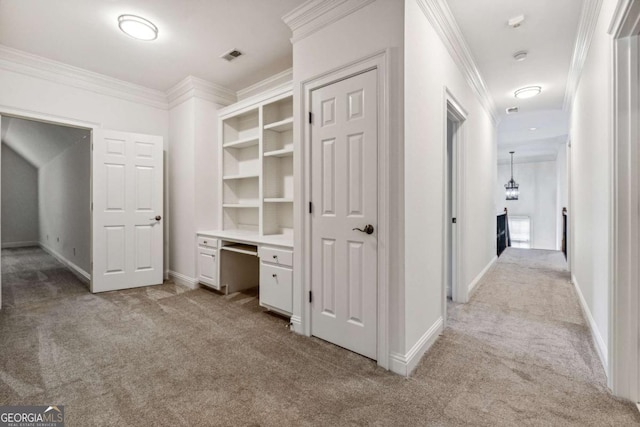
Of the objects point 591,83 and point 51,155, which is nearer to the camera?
point 591,83

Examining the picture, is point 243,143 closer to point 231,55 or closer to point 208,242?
point 231,55

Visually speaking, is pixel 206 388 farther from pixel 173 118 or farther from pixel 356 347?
pixel 173 118

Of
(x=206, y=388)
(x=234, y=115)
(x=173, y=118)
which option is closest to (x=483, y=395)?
(x=206, y=388)

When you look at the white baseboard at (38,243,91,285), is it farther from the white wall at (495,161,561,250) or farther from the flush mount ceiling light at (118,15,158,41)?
the white wall at (495,161,561,250)

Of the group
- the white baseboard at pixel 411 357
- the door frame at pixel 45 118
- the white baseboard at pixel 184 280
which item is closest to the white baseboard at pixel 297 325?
the white baseboard at pixel 411 357

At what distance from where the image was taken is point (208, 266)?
370 cm

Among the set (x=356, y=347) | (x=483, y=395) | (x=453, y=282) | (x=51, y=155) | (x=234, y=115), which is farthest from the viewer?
(x=51, y=155)

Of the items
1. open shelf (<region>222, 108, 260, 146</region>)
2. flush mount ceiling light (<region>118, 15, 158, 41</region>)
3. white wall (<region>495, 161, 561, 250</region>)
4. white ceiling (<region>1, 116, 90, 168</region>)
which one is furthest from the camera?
white wall (<region>495, 161, 561, 250</region>)

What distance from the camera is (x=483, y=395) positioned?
5.65ft

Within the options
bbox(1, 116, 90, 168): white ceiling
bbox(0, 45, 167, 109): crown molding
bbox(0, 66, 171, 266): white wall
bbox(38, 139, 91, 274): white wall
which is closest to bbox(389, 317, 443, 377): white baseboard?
bbox(0, 66, 171, 266): white wall

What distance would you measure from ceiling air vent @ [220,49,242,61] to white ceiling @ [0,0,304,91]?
0.05 metres

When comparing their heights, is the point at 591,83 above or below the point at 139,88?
below

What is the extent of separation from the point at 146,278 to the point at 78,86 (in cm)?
249

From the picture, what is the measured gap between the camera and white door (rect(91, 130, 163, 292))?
12.1 feet
